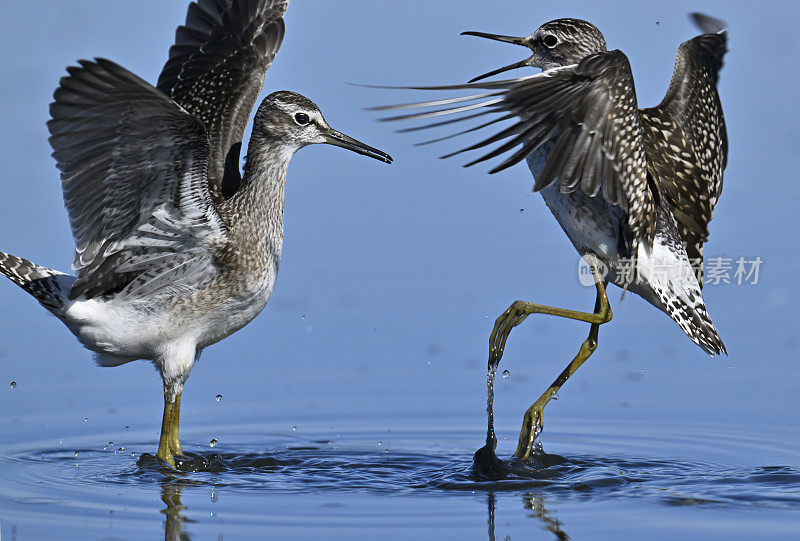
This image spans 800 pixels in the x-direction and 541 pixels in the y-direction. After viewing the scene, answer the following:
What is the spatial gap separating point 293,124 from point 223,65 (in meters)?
1.01

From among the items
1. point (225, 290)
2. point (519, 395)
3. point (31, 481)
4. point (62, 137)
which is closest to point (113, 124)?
point (62, 137)

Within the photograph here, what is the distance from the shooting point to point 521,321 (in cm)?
746

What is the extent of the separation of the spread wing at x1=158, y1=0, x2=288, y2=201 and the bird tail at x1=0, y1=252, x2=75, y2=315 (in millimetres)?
1030

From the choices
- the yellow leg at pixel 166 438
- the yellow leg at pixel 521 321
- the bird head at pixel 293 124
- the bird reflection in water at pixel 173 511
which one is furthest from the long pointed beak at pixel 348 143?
the bird reflection in water at pixel 173 511

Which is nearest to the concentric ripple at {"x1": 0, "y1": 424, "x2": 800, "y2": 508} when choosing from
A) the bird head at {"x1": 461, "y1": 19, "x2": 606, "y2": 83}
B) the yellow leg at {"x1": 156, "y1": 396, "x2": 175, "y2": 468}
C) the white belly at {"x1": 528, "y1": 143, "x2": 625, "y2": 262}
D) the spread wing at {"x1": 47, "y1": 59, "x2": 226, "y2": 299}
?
the yellow leg at {"x1": 156, "y1": 396, "x2": 175, "y2": 468}

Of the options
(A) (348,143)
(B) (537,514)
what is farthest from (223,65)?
(B) (537,514)

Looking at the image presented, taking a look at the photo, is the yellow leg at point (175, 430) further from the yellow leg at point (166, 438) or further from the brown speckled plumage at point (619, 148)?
the brown speckled plumage at point (619, 148)

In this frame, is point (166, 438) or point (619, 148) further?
point (166, 438)

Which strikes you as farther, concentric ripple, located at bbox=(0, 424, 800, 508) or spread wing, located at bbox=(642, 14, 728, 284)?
spread wing, located at bbox=(642, 14, 728, 284)

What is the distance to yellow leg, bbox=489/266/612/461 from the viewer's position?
7363 mm

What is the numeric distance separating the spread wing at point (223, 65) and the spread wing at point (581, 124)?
6.29ft

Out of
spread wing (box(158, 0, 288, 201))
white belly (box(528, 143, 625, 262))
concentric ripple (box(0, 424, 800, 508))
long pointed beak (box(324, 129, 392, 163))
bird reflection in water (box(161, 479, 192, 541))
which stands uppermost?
spread wing (box(158, 0, 288, 201))

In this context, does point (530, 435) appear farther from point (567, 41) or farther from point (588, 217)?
point (567, 41)

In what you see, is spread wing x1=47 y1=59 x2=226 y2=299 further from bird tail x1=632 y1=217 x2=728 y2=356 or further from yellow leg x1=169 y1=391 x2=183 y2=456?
bird tail x1=632 y1=217 x2=728 y2=356
